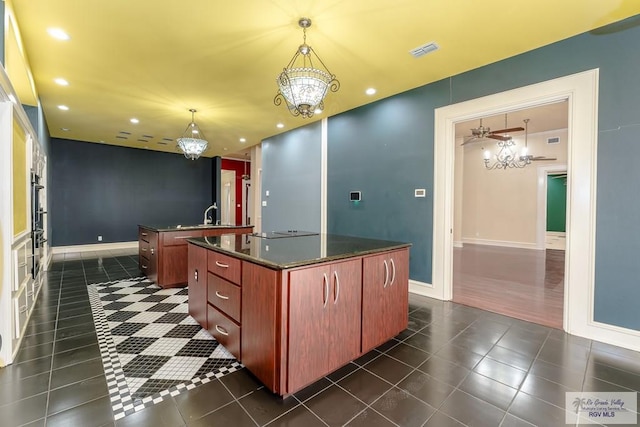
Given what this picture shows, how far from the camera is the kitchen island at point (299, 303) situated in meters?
1.63

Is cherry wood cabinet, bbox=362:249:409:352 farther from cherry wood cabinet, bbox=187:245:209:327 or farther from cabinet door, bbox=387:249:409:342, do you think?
cherry wood cabinet, bbox=187:245:209:327

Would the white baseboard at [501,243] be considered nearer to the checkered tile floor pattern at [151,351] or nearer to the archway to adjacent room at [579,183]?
the archway to adjacent room at [579,183]

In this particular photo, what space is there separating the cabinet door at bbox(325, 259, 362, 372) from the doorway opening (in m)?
2.09

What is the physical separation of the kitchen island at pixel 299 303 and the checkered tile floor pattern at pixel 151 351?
0.18 meters

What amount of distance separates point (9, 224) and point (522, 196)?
9.48 meters

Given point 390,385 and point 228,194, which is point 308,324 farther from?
point 228,194

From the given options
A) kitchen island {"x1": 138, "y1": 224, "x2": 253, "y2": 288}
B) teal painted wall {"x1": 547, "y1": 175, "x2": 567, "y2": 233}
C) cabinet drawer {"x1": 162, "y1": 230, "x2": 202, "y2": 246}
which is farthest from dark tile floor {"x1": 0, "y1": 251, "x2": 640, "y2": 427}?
teal painted wall {"x1": 547, "y1": 175, "x2": 567, "y2": 233}

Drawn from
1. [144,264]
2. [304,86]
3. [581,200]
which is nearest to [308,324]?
[304,86]

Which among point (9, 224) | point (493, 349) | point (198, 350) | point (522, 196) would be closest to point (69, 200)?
point (9, 224)

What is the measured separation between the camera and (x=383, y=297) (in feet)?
7.37

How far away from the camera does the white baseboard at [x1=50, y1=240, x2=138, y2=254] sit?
6.84 meters

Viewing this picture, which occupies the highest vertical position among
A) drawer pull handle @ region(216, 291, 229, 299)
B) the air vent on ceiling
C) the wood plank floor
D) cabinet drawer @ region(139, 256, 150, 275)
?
the air vent on ceiling

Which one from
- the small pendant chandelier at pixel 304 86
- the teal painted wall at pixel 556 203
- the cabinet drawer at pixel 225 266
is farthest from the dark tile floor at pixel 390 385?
the teal painted wall at pixel 556 203

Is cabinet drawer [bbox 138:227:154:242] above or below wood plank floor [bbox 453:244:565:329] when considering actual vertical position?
above
